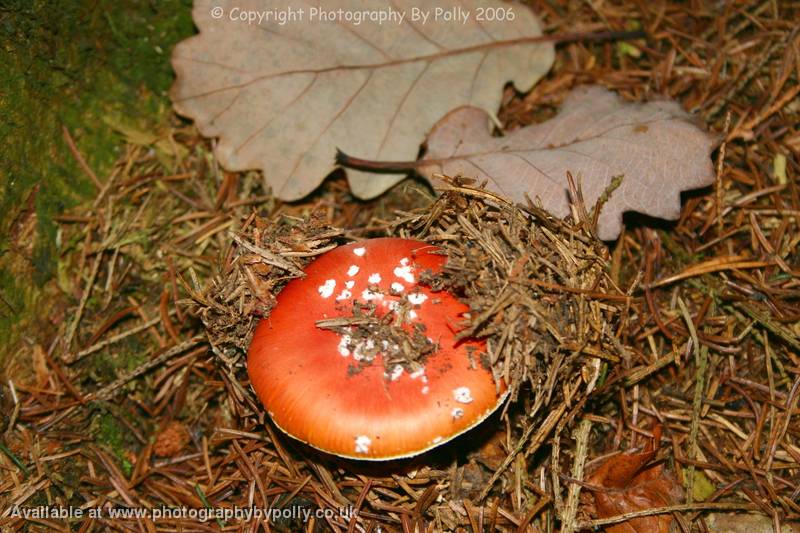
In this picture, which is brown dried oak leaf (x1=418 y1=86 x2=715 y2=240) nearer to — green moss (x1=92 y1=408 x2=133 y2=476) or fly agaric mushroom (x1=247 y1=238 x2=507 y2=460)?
fly agaric mushroom (x1=247 y1=238 x2=507 y2=460)

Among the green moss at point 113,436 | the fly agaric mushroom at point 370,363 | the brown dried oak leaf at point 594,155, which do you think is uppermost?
the brown dried oak leaf at point 594,155

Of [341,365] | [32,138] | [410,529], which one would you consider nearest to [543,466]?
[410,529]

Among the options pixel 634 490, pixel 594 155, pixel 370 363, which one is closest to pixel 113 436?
pixel 370 363

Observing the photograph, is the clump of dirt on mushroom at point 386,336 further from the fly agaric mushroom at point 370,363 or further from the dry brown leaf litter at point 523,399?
the dry brown leaf litter at point 523,399

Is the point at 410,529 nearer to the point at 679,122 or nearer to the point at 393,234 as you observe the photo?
the point at 393,234

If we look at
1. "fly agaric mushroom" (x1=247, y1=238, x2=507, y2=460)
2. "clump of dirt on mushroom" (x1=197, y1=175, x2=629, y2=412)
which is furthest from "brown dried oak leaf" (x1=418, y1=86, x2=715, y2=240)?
"fly agaric mushroom" (x1=247, y1=238, x2=507, y2=460)

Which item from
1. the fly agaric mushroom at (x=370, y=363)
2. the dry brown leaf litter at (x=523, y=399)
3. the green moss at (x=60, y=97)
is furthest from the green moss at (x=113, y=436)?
the fly agaric mushroom at (x=370, y=363)
